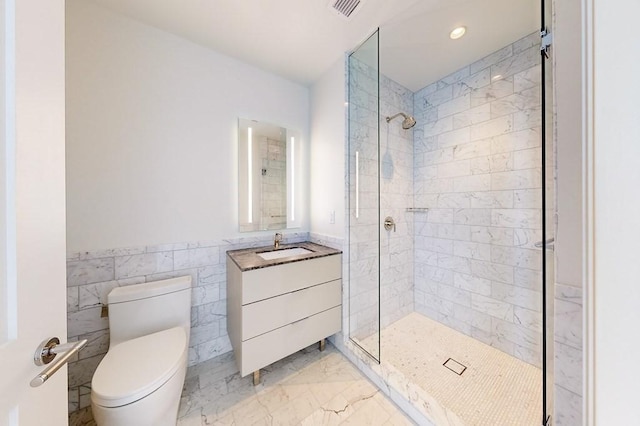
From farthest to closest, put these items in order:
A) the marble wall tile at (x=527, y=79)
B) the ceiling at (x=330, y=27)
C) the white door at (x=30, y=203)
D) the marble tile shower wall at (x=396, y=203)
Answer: the marble tile shower wall at (x=396, y=203) < the marble wall tile at (x=527, y=79) < the ceiling at (x=330, y=27) < the white door at (x=30, y=203)

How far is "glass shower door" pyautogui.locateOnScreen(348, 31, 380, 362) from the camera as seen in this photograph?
5.98 feet

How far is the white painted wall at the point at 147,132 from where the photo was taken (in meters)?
1.32

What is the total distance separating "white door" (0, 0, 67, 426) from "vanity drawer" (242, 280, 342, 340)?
2.88ft

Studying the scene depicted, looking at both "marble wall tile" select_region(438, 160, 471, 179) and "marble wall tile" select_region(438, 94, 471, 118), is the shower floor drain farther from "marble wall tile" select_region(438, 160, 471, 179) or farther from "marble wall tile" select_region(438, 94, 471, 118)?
"marble wall tile" select_region(438, 94, 471, 118)

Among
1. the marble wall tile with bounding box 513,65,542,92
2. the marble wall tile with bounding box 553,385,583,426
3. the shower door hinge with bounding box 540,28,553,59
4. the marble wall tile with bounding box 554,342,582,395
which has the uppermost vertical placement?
the marble wall tile with bounding box 513,65,542,92

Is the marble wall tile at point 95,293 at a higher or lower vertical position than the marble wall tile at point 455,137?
lower

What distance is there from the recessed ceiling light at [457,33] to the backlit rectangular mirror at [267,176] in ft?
4.76

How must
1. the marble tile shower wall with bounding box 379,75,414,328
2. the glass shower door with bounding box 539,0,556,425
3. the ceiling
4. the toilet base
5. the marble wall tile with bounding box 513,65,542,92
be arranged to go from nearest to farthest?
the glass shower door with bounding box 539,0,556,425, the toilet base, the ceiling, the marble wall tile with bounding box 513,65,542,92, the marble tile shower wall with bounding box 379,75,414,328

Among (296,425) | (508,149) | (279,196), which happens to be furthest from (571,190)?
(279,196)

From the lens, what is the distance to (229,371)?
5.31ft

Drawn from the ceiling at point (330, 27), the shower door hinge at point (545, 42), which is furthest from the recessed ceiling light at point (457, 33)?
the shower door hinge at point (545, 42)

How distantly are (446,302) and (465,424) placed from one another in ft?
3.69

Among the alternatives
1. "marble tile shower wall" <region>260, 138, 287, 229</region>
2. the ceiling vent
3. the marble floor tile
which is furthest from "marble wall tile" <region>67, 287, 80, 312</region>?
the ceiling vent

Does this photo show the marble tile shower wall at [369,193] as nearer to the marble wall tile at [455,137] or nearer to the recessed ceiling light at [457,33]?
the marble wall tile at [455,137]
